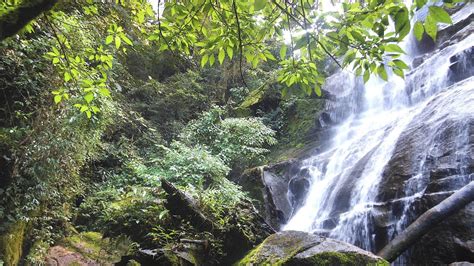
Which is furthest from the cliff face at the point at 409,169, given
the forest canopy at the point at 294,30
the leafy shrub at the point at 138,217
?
the forest canopy at the point at 294,30

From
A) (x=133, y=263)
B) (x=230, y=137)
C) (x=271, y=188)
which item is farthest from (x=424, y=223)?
(x=230, y=137)

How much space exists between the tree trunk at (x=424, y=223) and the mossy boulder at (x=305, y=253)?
0.61 m

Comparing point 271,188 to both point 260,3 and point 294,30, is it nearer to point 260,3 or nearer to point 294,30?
point 294,30

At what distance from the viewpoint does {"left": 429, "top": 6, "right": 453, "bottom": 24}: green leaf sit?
1.28 meters

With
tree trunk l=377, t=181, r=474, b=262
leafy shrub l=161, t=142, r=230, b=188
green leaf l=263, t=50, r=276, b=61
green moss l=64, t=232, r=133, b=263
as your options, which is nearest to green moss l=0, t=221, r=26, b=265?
green moss l=64, t=232, r=133, b=263

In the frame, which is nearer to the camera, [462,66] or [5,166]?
[5,166]

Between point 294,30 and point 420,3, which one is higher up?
point 294,30

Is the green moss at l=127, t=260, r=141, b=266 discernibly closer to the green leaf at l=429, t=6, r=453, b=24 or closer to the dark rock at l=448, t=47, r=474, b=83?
the green leaf at l=429, t=6, r=453, b=24

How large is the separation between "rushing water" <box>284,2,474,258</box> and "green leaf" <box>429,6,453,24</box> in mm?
4188

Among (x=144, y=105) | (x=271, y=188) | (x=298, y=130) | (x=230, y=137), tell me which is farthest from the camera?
(x=298, y=130)

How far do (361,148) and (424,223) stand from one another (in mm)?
4657

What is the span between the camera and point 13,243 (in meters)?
4.69

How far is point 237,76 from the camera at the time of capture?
1439 cm

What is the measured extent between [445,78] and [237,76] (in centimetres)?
757
